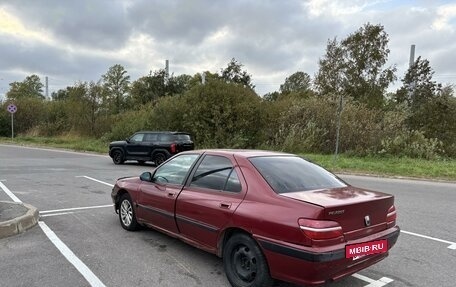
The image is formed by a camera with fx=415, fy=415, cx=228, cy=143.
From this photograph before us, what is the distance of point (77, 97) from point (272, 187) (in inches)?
1382

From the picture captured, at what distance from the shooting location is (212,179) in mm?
5004

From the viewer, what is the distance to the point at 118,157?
65.7 feet

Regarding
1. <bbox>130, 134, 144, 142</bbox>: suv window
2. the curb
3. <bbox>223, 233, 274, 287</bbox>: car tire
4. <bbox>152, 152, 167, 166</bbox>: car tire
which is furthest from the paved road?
<bbox>130, 134, 144, 142</bbox>: suv window

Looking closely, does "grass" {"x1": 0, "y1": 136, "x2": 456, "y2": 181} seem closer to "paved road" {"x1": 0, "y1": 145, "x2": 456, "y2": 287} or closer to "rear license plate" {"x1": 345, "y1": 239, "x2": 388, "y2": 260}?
"paved road" {"x1": 0, "y1": 145, "x2": 456, "y2": 287}

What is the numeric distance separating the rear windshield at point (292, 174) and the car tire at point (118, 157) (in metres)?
15.7

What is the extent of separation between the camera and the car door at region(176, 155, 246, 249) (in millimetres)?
4543

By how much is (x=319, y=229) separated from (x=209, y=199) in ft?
4.89

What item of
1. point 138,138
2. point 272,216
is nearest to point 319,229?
point 272,216

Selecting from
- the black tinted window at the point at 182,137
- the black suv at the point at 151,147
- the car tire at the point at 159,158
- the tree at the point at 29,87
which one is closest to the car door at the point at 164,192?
the black suv at the point at 151,147

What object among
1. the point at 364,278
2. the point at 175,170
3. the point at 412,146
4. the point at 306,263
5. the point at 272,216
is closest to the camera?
the point at 306,263

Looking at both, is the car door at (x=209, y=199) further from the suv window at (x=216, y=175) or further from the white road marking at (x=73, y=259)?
the white road marking at (x=73, y=259)

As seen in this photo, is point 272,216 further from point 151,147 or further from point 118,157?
point 118,157

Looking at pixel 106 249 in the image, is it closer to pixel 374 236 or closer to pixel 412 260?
pixel 374 236

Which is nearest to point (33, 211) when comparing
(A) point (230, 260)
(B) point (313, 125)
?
(A) point (230, 260)
